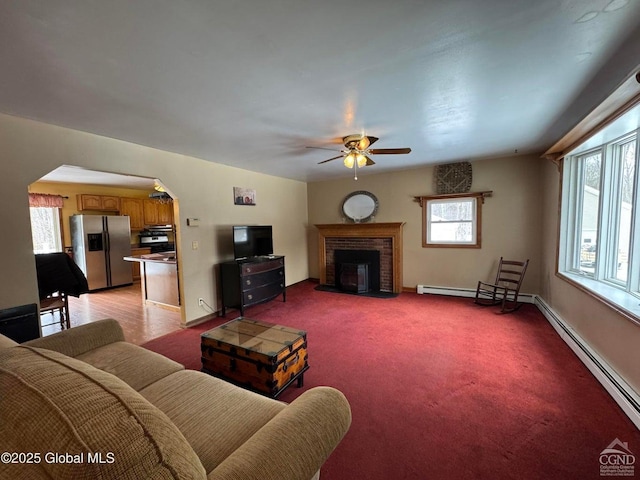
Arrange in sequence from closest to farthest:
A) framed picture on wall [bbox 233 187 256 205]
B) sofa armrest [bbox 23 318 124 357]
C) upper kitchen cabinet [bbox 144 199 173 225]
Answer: sofa armrest [bbox 23 318 124 357] < framed picture on wall [bbox 233 187 256 205] < upper kitchen cabinet [bbox 144 199 173 225]

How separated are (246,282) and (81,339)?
2160 millimetres

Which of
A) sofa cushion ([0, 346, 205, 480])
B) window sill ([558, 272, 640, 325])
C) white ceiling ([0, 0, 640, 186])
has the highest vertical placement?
white ceiling ([0, 0, 640, 186])

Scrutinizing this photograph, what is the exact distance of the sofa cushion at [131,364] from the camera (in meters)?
1.56

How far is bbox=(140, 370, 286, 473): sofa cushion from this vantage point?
1094 millimetres

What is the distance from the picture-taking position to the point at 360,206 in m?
5.50

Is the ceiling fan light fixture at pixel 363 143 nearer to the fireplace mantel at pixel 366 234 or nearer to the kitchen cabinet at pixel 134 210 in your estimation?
the fireplace mantel at pixel 366 234

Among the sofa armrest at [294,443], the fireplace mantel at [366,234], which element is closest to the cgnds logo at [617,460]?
the sofa armrest at [294,443]

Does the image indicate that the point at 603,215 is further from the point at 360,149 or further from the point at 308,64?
the point at 308,64

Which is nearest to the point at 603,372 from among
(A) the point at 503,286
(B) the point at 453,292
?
(A) the point at 503,286

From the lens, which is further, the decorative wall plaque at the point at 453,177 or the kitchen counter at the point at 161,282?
the decorative wall plaque at the point at 453,177

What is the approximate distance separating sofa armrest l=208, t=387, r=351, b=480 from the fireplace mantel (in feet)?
13.5

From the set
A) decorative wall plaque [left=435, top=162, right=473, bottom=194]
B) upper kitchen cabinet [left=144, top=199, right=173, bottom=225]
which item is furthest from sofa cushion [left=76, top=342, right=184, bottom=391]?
upper kitchen cabinet [left=144, top=199, right=173, bottom=225]

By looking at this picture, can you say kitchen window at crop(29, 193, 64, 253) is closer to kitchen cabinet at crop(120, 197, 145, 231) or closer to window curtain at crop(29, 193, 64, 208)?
window curtain at crop(29, 193, 64, 208)

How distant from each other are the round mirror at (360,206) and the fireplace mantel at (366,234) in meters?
0.27
